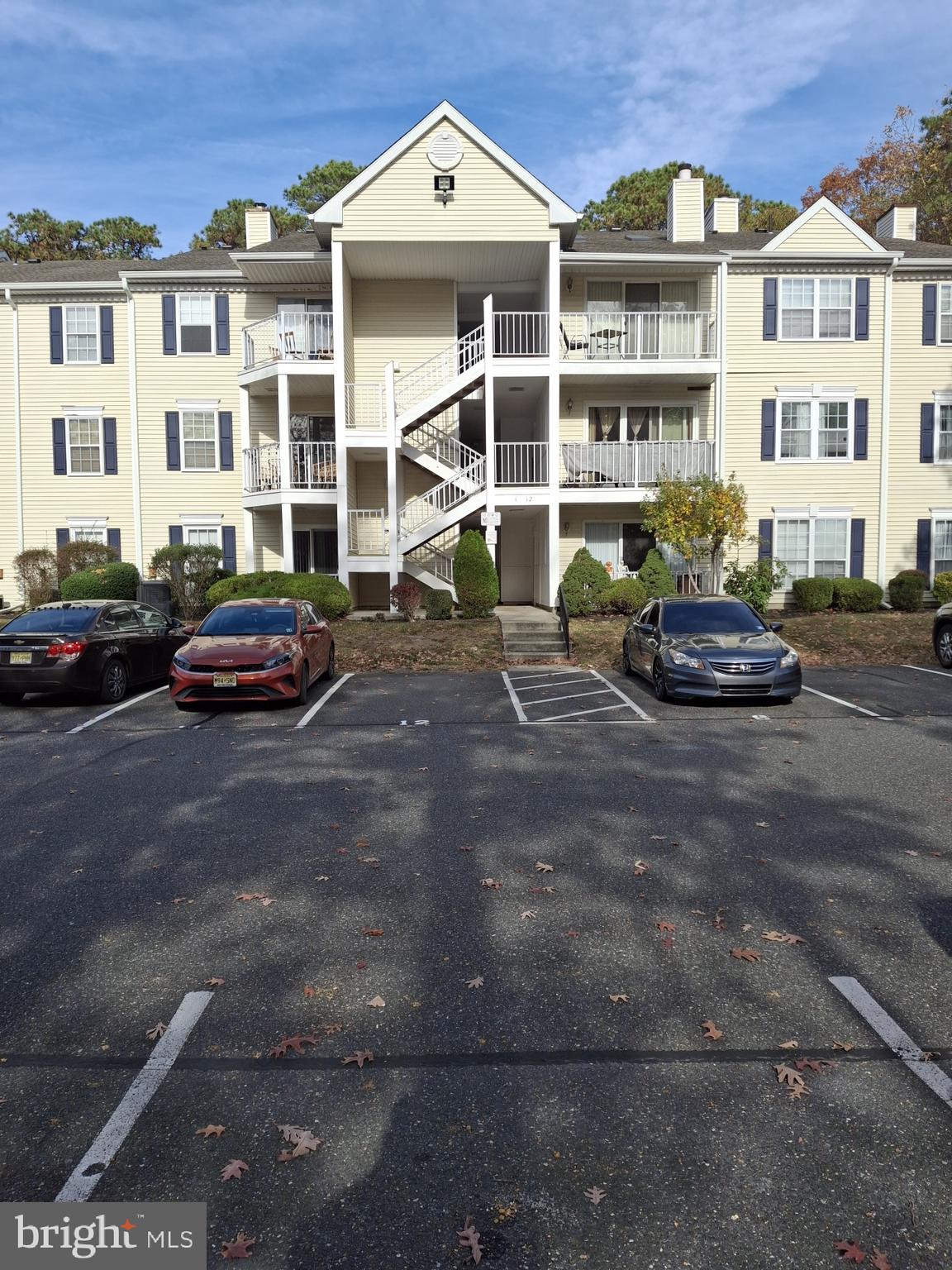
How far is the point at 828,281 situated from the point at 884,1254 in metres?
25.0

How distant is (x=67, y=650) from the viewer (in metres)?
12.0

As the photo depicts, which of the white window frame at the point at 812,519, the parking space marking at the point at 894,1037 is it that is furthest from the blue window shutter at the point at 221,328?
the parking space marking at the point at 894,1037

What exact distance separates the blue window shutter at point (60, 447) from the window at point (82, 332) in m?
1.85

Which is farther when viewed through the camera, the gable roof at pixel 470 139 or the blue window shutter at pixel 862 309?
the blue window shutter at pixel 862 309

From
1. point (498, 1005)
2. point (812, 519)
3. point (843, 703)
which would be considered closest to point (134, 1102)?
point (498, 1005)

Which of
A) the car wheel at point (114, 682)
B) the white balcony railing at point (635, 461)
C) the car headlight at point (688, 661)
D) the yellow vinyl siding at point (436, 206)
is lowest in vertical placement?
the car wheel at point (114, 682)

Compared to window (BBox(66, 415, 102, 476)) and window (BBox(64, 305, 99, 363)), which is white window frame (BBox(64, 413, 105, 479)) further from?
window (BBox(64, 305, 99, 363))

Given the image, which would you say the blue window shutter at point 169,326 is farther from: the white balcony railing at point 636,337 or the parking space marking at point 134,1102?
the parking space marking at point 134,1102

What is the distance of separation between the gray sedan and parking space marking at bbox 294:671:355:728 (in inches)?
191

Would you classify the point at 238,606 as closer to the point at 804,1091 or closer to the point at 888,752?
the point at 888,752

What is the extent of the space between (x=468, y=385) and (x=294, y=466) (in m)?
5.08

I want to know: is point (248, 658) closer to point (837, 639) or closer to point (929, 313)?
point (837, 639)

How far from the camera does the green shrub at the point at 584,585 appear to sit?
20.5 meters

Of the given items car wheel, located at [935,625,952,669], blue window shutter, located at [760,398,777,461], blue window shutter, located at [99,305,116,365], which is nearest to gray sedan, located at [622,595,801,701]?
car wheel, located at [935,625,952,669]
